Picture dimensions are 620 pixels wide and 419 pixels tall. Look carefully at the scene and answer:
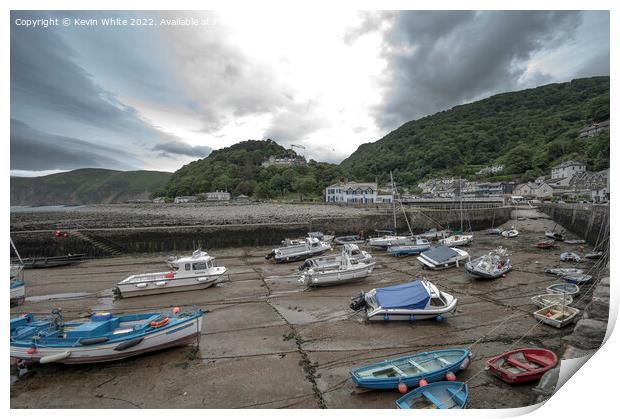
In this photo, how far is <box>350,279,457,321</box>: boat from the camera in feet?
25.4

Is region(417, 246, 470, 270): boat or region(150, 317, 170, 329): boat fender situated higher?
region(150, 317, 170, 329): boat fender

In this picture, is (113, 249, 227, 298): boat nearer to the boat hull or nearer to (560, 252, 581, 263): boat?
the boat hull

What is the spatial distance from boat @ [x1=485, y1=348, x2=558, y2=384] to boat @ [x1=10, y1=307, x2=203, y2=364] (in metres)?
6.58

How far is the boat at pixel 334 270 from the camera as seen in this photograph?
11312mm

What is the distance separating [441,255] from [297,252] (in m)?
8.05

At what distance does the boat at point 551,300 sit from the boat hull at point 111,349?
10.2 m

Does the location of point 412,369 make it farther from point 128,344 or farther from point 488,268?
point 488,268

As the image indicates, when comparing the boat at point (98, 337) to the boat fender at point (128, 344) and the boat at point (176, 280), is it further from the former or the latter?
the boat at point (176, 280)

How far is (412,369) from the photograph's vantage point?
5336mm

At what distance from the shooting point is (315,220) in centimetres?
2320

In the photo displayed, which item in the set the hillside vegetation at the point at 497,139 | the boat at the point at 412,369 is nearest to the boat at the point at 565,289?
the boat at the point at 412,369

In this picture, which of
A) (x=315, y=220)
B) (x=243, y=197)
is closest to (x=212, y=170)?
(x=243, y=197)

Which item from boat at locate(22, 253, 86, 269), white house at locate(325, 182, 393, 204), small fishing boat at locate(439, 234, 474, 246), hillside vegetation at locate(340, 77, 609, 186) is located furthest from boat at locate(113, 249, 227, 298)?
hillside vegetation at locate(340, 77, 609, 186)
